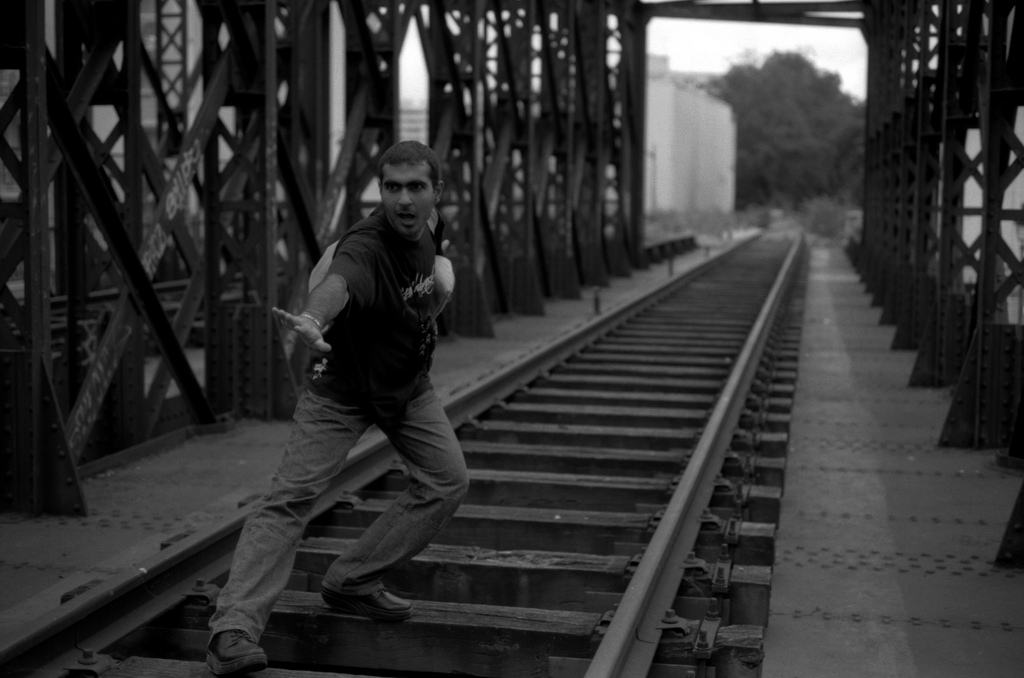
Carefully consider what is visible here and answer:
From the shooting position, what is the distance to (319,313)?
4.34m

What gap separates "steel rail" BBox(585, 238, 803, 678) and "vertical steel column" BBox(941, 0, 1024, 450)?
163 centimetres

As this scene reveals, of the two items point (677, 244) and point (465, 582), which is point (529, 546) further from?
point (677, 244)

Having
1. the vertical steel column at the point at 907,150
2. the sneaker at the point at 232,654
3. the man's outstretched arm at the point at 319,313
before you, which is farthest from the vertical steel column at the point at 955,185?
the sneaker at the point at 232,654

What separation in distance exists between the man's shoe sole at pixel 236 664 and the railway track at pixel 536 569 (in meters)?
0.14

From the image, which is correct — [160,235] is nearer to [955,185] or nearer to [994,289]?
[994,289]

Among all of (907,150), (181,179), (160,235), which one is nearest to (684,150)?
(907,150)

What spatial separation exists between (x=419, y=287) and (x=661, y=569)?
1.80 m

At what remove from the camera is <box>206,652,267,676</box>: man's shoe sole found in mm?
4504

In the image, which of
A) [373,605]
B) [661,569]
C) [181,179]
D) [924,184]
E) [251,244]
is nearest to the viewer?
[373,605]

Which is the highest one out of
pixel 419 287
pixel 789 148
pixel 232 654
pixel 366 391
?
pixel 789 148

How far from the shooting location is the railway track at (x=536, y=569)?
5.06m

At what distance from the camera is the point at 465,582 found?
6.10 meters

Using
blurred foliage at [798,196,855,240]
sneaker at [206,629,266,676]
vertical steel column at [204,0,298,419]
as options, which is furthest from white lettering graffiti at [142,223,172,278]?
blurred foliage at [798,196,855,240]

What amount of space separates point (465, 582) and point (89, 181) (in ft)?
12.9
